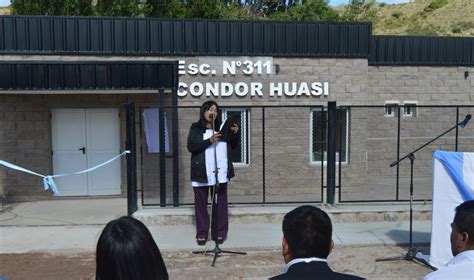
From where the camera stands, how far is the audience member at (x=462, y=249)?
2.57 meters

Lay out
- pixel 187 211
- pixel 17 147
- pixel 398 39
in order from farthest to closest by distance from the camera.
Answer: pixel 398 39
pixel 17 147
pixel 187 211

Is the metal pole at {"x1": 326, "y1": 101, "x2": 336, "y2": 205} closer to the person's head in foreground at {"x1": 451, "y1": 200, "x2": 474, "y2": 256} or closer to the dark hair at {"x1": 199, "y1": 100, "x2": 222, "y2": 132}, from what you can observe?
the dark hair at {"x1": 199, "y1": 100, "x2": 222, "y2": 132}

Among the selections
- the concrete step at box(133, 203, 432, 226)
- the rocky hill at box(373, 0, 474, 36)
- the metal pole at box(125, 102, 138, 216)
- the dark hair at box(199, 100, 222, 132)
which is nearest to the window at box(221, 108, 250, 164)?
the concrete step at box(133, 203, 432, 226)

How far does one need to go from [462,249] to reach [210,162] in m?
5.05

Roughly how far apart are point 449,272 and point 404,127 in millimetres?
12895

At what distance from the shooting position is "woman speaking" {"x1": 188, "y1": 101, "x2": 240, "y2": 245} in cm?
761

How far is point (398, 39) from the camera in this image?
563 inches

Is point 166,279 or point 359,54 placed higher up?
point 359,54

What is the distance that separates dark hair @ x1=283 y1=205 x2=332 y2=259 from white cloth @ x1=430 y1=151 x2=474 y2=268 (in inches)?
175

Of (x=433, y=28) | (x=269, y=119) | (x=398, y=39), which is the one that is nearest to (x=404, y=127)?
(x=398, y=39)

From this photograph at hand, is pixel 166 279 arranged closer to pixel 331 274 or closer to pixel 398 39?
pixel 331 274

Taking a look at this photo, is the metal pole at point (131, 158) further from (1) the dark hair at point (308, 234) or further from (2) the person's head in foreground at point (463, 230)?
(2) the person's head in foreground at point (463, 230)

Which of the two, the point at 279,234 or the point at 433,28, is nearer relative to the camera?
the point at 279,234

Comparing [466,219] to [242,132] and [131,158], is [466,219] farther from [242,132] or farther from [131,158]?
[242,132]
